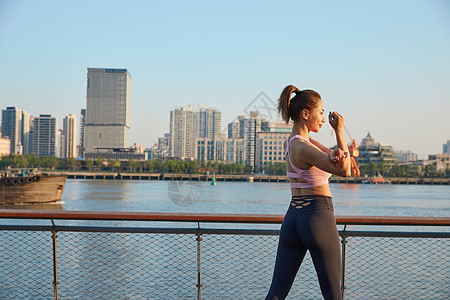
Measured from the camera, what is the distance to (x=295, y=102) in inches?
117

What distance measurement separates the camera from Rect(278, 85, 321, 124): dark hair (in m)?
2.93

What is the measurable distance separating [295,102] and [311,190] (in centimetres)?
55

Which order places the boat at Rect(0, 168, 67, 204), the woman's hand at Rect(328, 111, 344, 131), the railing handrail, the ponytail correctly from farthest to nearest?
the boat at Rect(0, 168, 67, 204)
the railing handrail
the ponytail
the woman's hand at Rect(328, 111, 344, 131)

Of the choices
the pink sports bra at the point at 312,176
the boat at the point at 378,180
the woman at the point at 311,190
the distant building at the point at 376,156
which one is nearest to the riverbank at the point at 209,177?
the boat at the point at 378,180

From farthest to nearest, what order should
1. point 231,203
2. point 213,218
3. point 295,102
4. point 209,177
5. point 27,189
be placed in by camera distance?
1. point 209,177
2. point 231,203
3. point 27,189
4. point 213,218
5. point 295,102

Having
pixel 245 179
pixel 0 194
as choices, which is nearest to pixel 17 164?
pixel 245 179

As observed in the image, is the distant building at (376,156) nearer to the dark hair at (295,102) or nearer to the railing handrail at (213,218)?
the railing handrail at (213,218)

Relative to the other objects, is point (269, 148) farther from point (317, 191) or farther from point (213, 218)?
point (317, 191)

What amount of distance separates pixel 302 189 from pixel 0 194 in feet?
156

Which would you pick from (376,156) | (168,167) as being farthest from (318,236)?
(376,156)

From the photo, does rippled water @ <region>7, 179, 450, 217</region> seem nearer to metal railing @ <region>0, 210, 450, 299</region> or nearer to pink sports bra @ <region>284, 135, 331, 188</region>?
metal railing @ <region>0, 210, 450, 299</region>

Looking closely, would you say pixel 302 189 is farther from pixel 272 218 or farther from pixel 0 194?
pixel 0 194

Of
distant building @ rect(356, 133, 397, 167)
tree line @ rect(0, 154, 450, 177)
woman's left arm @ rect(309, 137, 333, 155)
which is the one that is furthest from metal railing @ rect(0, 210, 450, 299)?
distant building @ rect(356, 133, 397, 167)

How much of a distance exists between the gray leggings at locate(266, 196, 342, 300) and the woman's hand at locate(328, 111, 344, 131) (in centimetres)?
42
